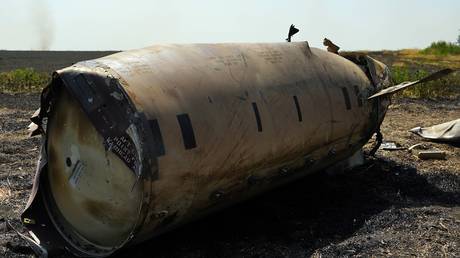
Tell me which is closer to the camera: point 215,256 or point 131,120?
point 131,120

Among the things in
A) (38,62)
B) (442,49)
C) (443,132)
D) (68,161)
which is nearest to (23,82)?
(443,132)

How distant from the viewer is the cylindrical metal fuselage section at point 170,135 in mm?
4223

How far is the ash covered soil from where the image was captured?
4980mm

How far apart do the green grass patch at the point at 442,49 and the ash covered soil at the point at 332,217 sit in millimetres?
47717

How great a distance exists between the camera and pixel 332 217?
19.5 feet

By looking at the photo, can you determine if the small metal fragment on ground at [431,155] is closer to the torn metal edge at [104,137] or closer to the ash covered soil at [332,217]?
the ash covered soil at [332,217]

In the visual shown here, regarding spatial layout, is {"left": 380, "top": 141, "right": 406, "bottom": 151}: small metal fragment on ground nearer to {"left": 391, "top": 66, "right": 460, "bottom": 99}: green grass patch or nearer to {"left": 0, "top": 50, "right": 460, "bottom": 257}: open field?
Answer: {"left": 0, "top": 50, "right": 460, "bottom": 257}: open field

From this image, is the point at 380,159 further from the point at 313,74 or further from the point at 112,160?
the point at 112,160

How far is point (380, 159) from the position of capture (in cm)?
841

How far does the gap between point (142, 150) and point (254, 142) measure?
1.23 meters

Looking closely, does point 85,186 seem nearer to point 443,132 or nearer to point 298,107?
point 298,107

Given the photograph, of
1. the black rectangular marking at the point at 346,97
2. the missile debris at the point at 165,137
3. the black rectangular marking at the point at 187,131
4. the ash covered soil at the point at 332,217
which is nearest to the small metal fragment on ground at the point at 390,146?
the ash covered soil at the point at 332,217

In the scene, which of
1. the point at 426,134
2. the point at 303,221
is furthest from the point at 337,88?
the point at 426,134

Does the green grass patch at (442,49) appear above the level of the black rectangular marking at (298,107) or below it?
below
